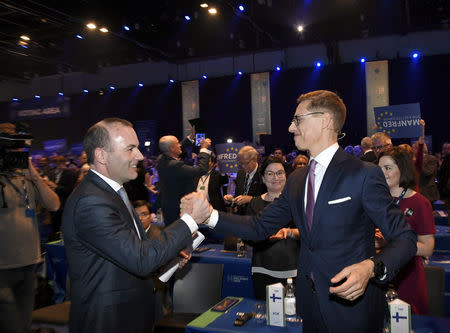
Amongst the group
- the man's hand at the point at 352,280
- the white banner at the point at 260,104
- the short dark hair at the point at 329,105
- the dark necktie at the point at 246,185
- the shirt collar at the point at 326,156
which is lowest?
the man's hand at the point at 352,280

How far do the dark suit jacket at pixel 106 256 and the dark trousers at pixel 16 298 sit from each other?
112cm

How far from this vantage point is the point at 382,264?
1.54 meters

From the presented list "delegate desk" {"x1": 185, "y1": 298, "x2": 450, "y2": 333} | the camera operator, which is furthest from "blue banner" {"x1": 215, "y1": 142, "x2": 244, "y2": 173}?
"delegate desk" {"x1": 185, "y1": 298, "x2": 450, "y2": 333}

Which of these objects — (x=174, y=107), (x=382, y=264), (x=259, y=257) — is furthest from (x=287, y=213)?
(x=174, y=107)

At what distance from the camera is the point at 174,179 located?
16.6 ft

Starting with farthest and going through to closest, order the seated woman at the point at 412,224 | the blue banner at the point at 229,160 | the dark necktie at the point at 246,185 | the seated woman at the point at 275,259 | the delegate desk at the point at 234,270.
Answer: the blue banner at the point at 229,160 → the dark necktie at the point at 246,185 → the delegate desk at the point at 234,270 → the seated woman at the point at 275,259 → the seated woman at the point at 412,224

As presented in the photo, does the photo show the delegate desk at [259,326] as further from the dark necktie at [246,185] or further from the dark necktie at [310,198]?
the dark necktie at [246,185]

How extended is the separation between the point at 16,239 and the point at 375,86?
12.4 metres

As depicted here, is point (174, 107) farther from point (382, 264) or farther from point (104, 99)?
point (382, 264)

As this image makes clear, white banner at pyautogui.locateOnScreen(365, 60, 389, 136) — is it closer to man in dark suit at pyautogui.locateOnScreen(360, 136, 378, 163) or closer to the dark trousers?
man in dark suit at pyautogui.locateOnScreen(360, 136, 378, 163)

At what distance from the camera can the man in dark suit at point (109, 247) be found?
5.21 feet

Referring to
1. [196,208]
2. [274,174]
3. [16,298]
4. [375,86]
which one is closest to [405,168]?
[274,174]

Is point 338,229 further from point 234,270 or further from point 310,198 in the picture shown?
point 234,270

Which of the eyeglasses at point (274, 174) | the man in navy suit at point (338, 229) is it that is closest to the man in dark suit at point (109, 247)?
the man in navy suit at point (338, 229)
